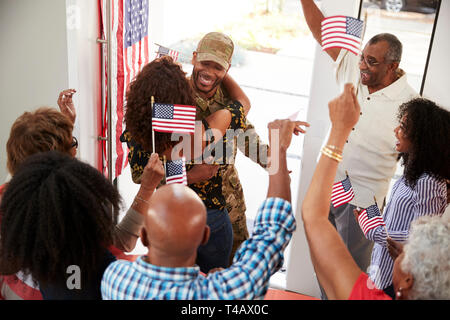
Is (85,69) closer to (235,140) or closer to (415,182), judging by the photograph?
(235,140)

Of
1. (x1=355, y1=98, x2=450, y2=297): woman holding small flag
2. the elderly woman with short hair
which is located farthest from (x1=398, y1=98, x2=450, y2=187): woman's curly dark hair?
the elderly woman with short hair

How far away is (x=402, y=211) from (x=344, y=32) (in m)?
0.99

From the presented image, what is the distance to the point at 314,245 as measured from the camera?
1.50 metres

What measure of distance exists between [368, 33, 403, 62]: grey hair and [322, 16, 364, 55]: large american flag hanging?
2.02 feet

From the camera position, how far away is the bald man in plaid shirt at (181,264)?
131cm

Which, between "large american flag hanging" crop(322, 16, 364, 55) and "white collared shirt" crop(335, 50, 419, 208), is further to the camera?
"white collared shirt" crop(335, 50, 419, 208)

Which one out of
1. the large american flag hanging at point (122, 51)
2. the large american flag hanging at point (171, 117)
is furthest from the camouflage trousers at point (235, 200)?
the large american flag hanging at point (122, 51)

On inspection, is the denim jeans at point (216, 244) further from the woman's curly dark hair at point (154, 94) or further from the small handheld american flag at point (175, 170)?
the woman's curly dark hair at point (154, 94)

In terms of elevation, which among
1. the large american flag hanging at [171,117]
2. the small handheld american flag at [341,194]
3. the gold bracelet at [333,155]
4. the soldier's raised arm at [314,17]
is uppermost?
the soldier's raised arm at [314,17]

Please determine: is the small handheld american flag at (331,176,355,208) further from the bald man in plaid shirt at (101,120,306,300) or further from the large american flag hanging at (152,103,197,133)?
the bald man in plaid shirt at (101,120,306,300)

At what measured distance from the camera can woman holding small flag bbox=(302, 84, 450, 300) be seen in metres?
1.36

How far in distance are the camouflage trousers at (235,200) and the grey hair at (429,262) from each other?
140 centimetres
